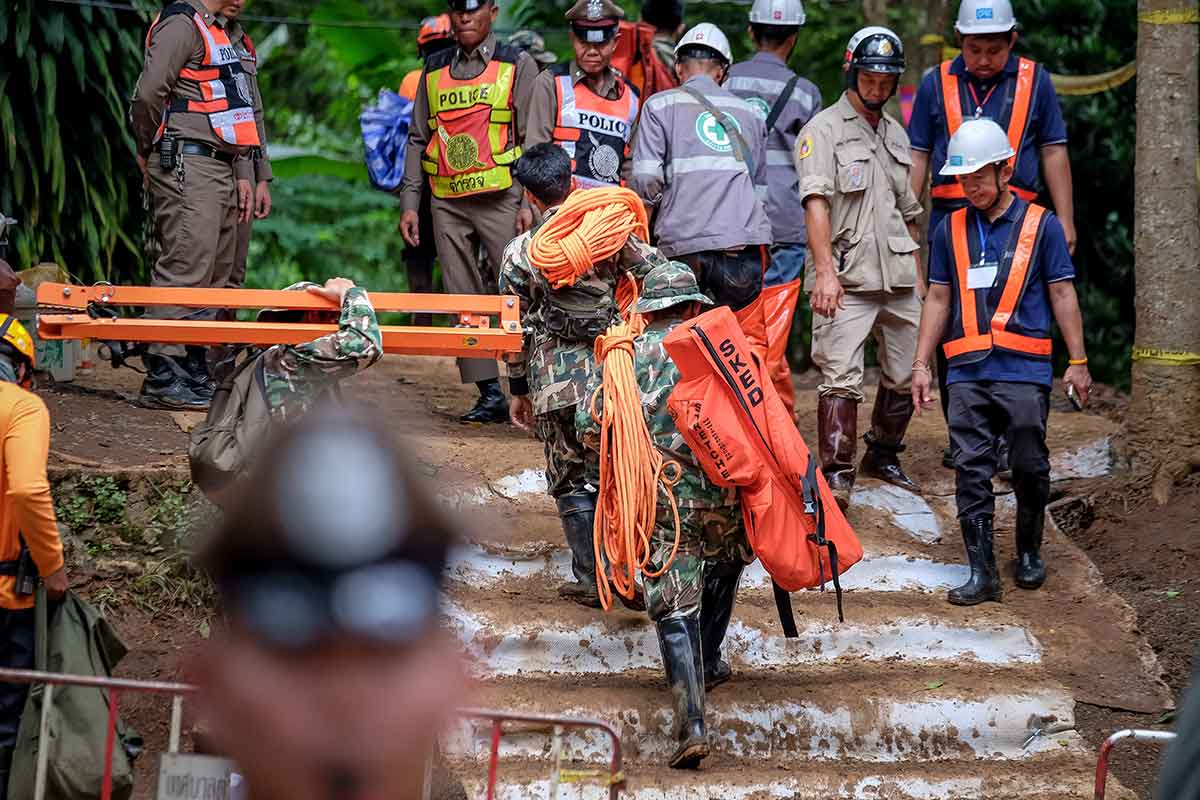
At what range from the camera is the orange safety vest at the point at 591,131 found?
7.58 metres

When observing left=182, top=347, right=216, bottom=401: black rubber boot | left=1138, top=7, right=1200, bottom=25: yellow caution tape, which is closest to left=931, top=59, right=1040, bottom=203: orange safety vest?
left=1138, top=7, right=1200, bottom=25: yellow caution tape

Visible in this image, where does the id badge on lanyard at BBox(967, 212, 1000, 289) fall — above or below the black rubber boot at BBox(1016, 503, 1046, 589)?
above

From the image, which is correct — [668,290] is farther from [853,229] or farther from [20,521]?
[20,521]

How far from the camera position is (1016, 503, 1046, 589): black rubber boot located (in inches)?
269

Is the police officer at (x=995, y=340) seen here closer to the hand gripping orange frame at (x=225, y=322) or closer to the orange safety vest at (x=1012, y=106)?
the orange safety vest at (x=1012, y=106)

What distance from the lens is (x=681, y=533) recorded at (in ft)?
18.8

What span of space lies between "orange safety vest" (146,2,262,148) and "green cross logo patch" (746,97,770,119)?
2.39 m

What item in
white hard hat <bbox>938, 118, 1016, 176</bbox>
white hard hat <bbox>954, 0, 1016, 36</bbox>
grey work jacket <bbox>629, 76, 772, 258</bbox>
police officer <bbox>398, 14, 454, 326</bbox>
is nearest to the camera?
white hard hat <bbox>938, 118, 1016, 176</bbox>

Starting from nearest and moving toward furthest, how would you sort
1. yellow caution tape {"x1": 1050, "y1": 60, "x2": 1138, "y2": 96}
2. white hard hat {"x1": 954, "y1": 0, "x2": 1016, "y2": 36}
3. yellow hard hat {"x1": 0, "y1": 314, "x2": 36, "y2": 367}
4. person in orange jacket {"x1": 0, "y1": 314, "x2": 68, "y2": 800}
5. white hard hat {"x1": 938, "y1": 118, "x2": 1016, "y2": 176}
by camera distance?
person in orange jacket {"x1": 0, "y1": 314, "x2": 68, "y2": 800}
yellow hard hat {"x1": 0, "y1": 314, "x2": 36, "y2": 367}
white hard hat {"x1": 938, "y1": 118, "x2": 1016, "y2": 176}
white hard hat {"x1": 954, "y1": 0, "x2": 1016, "y2": 36}
yellow caution tape {"x1": 1050, "y1": 60, "x2": 1138, "y2": 96}

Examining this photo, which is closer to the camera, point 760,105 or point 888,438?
point 760,105

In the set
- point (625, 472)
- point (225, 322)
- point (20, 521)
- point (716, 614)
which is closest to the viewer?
point (20, 521)

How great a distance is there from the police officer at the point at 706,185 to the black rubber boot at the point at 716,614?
153 cm

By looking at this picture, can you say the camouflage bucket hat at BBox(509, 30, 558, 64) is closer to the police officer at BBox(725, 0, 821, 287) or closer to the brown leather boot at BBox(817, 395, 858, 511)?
the police officer at BBox(725, 0, 821, 287)

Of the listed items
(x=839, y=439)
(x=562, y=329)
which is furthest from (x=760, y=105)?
(x=562, y=329)
